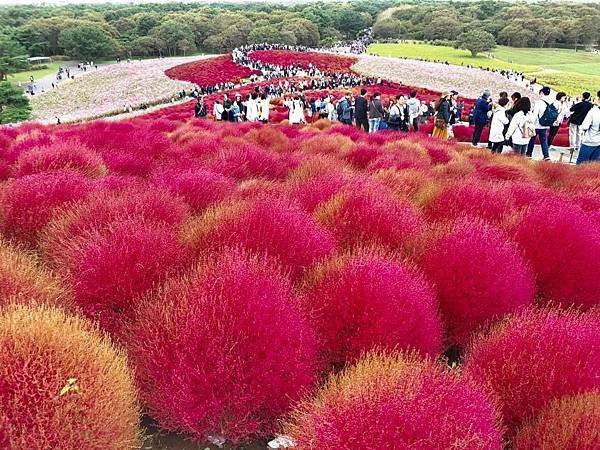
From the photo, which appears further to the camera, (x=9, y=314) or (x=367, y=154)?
(x=367, y=154)

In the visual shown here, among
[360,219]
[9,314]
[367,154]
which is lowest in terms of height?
[367,154]

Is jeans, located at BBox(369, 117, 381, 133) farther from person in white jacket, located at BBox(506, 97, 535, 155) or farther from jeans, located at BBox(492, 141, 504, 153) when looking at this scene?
person in white jacket, located at BBox(506, 97, 535, 155)

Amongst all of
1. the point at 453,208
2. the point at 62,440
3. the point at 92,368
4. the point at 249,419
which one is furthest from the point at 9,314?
the point at 453,208

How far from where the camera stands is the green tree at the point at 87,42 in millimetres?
90562

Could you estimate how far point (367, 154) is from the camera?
11102 mm

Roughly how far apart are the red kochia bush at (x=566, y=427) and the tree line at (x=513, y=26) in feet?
394

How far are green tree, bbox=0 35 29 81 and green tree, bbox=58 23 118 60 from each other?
27.5 ft

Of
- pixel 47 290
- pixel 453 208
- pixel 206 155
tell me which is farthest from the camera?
pixel 206 155

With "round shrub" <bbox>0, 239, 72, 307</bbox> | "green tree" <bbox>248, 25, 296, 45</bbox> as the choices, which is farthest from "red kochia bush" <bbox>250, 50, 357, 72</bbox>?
"round shrub" <bbox>0, 239, 72, 307</bbox>

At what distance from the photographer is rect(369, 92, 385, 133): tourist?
1648 centimetres

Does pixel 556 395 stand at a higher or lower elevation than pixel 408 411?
lower

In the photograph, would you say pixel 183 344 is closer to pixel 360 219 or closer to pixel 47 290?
pixel 47 290

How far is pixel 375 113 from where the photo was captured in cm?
1659

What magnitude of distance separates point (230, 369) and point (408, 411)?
3.70ft
